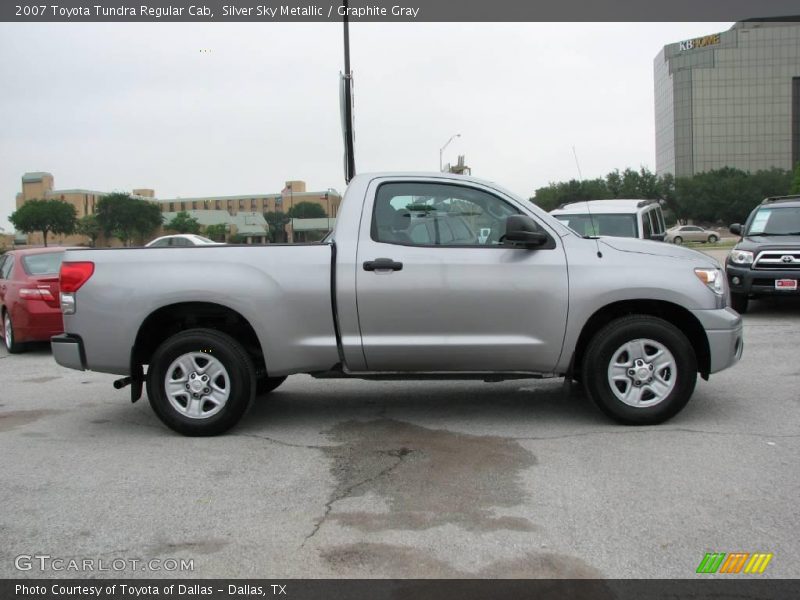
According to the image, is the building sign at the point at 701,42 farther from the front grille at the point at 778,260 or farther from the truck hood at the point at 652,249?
the truck hood at the point at 652,249

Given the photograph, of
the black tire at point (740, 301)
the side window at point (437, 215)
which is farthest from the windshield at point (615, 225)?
the side window at point (437, 215)

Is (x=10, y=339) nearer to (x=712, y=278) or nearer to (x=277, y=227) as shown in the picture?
(x=277, y=227)

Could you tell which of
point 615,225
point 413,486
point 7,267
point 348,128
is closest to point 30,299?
point 7,267

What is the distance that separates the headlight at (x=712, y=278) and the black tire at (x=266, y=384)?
3.73 metres

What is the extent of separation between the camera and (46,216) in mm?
85562

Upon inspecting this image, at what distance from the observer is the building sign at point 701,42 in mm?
121688

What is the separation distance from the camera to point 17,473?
4.93 meters

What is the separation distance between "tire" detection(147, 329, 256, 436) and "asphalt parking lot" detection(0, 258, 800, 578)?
18 centimetres

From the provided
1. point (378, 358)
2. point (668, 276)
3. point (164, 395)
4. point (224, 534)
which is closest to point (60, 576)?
point (224, 534)

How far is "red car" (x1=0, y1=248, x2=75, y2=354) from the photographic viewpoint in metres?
10.2

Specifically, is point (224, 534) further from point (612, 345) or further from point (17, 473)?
point (612, 345)

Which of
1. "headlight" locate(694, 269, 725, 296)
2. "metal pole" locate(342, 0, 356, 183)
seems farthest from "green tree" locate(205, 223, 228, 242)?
"headlight" locate(694, 269, 725, 296)

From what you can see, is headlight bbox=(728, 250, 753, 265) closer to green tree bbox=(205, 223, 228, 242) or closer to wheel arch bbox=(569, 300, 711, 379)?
wheel arch bbox=(569, 300, 711, 379)
